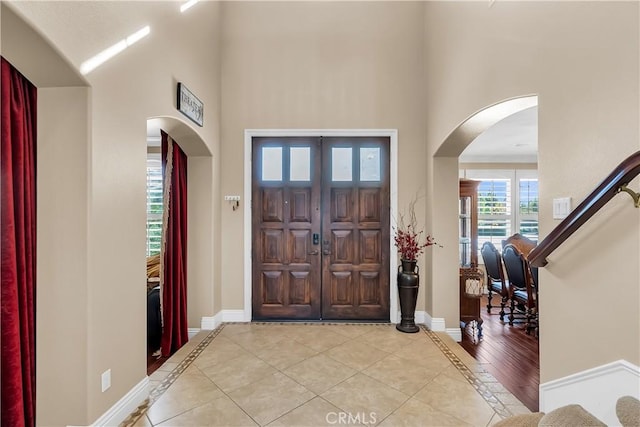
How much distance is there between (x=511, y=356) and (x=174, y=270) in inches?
142

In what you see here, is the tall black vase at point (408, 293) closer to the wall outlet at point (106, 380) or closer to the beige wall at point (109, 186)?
the beige wall at point (109, 186)

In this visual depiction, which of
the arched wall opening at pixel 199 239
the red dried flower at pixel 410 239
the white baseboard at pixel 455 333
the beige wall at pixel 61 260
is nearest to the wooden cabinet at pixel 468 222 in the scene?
the red dried flower at pixel 410 239

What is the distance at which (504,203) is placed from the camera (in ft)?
20.7

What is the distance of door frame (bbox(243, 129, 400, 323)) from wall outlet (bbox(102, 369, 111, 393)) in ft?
6.49

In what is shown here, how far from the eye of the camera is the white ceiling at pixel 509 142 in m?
4.17

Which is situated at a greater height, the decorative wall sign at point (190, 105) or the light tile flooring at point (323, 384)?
the decorative wall sign at point (190, 105)

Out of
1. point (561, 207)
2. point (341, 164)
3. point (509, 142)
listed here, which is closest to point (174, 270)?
point (341, 164)

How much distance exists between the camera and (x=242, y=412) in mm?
2047

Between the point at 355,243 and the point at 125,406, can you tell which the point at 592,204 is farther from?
the point at 125,406

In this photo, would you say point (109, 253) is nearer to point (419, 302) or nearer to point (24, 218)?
point (24, 218)

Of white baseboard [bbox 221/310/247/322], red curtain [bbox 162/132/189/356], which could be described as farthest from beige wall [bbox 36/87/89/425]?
white baseboard [bbox 221/310/247/322]

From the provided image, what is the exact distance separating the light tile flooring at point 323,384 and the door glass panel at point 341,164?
1.97m

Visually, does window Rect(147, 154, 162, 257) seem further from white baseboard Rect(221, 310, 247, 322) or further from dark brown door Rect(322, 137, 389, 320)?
dark brown door Rect(322, 137, 389, 320)

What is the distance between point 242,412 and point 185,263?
185cm
